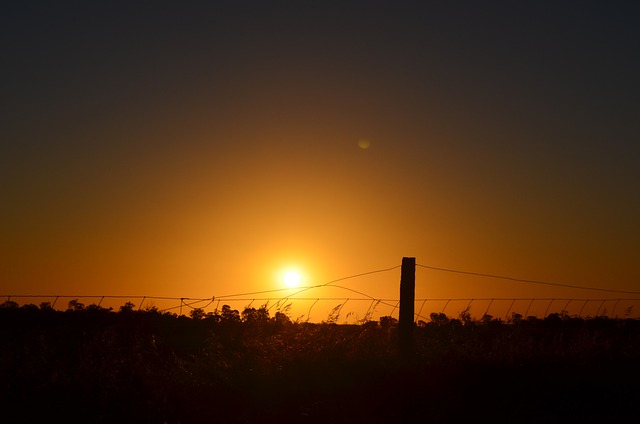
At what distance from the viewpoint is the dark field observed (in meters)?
10.3

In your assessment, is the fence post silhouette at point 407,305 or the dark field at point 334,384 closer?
the dark field at point 334,384

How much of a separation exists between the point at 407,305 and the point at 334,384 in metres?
2.77

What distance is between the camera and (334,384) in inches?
449

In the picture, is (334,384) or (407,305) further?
(407,305)

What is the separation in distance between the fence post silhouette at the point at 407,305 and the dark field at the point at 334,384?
33 centimetres

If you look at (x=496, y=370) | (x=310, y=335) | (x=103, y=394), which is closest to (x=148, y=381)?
(x=103, y=394)

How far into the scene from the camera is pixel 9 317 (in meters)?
25.3

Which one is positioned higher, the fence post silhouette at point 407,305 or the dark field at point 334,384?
the fence post silhouette at point 407,305

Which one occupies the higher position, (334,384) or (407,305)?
(407,305)

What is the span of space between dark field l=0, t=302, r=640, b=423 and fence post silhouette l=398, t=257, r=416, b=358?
33 centimetres

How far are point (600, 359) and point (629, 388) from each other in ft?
6.35

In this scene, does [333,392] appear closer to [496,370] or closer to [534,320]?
[496,370]

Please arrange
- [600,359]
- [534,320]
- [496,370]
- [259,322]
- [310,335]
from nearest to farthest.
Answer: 1. [496,370]
2. [600,359]
3. [310,335]
4. [259,322]
5. [534,320]

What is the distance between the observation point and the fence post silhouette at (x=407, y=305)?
1305 cm
